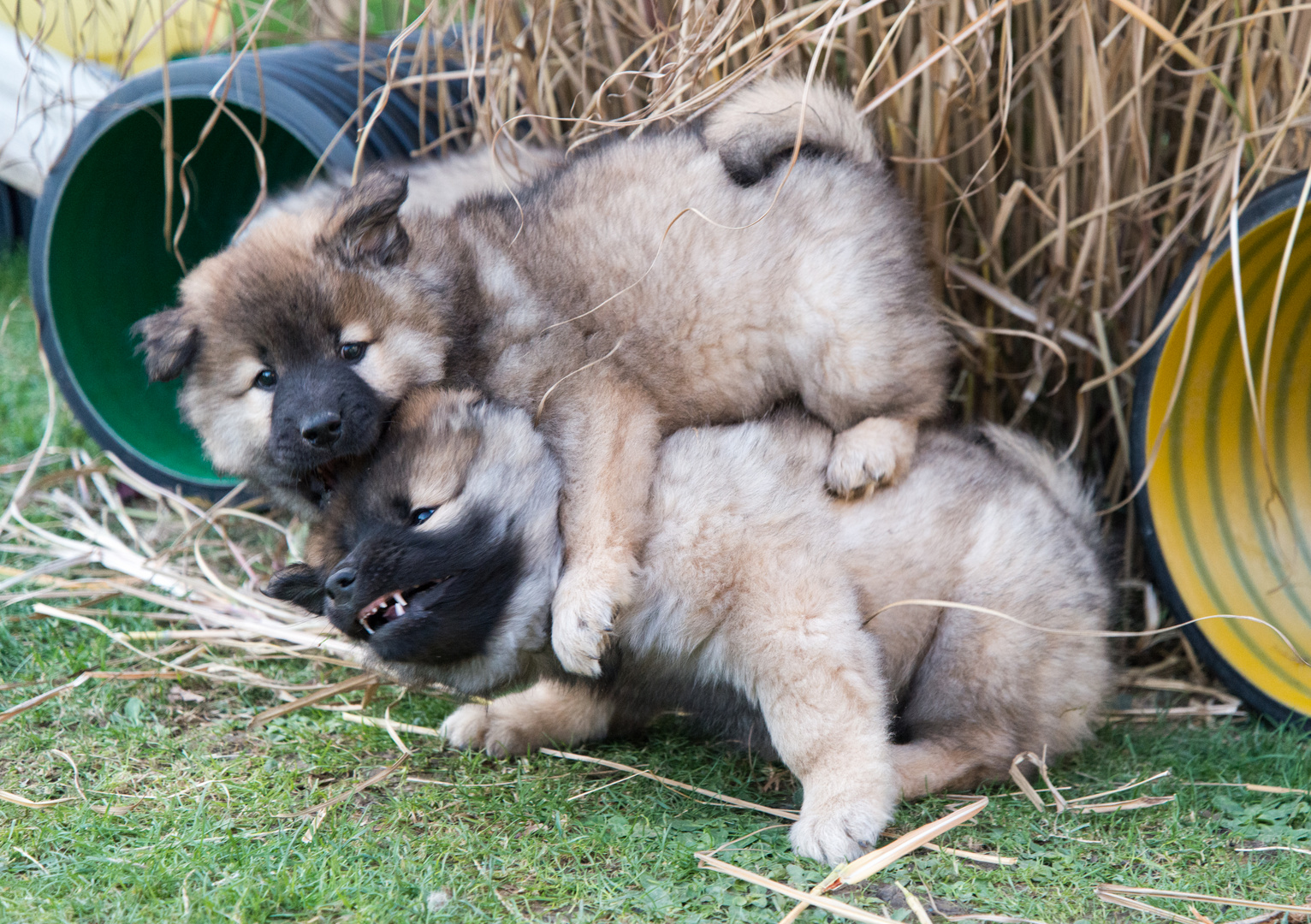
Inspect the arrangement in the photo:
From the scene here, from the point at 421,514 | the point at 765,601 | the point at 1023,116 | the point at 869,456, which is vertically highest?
the point at 1023,116

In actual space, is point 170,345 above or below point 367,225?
below

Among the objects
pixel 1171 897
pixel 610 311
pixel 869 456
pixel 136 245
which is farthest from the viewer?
pixel 136 245

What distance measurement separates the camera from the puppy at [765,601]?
2088 mm

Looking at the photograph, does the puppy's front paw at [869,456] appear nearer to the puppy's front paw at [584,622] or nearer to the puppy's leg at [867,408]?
the puppy's leg at [867,408]

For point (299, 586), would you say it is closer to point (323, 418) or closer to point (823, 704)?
point (323, 418)

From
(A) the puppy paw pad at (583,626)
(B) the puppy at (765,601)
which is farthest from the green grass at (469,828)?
(A) the puppy paw pad at (583,626)

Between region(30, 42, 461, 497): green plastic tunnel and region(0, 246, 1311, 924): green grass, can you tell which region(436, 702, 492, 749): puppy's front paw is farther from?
region(30, 42, 461, 497): green plastic tunnel

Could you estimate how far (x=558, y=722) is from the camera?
251 centimetres

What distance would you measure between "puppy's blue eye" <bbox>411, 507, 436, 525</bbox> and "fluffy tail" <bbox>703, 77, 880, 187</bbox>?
3.72 feet

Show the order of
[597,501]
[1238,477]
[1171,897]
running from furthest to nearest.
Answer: [1238,477]
[597,501]
[1171,897]

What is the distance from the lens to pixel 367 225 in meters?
2.44

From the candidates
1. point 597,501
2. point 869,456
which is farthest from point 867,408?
point 597,501

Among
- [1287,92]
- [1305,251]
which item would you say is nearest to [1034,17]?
[1287,92]

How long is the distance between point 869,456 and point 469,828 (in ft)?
3.77
